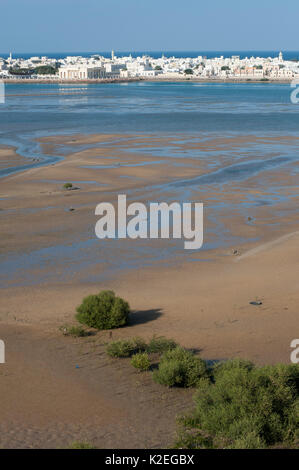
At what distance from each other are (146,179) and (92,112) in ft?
145

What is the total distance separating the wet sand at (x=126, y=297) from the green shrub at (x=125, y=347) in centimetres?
19

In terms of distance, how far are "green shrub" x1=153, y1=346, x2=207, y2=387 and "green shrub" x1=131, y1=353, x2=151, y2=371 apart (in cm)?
34

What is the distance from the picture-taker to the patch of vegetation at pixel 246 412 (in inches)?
310

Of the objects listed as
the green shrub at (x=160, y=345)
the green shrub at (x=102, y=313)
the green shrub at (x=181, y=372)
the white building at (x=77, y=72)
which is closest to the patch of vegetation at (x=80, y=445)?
the green shrub at (x=181, y=372)

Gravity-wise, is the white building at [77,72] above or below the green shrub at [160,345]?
above

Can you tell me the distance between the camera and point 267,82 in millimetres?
170625

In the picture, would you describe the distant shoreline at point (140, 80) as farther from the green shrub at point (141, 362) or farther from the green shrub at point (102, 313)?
the green shrub at point (141, 362)

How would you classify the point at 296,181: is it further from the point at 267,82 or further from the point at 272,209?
the point at 267,82

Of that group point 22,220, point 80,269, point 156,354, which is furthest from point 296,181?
point 156,354

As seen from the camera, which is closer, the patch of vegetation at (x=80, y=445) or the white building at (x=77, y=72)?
the patch of vegetation at (x=80, y=445)

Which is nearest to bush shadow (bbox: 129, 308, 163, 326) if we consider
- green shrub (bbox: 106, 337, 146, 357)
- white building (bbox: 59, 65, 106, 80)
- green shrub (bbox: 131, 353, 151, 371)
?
green shrub (bbox: 106, 337, 146, 357)

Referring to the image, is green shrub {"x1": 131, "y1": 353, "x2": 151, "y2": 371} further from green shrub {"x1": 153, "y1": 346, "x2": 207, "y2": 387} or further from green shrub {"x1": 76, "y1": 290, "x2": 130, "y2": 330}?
green shrub {"x1": 76, "y1": 290, "x2": 130, "y2": 330}

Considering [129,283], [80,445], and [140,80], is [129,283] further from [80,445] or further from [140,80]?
[140,80]

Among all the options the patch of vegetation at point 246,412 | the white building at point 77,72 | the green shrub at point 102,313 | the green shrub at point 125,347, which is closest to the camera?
the patch of vegetation at point 246,412
